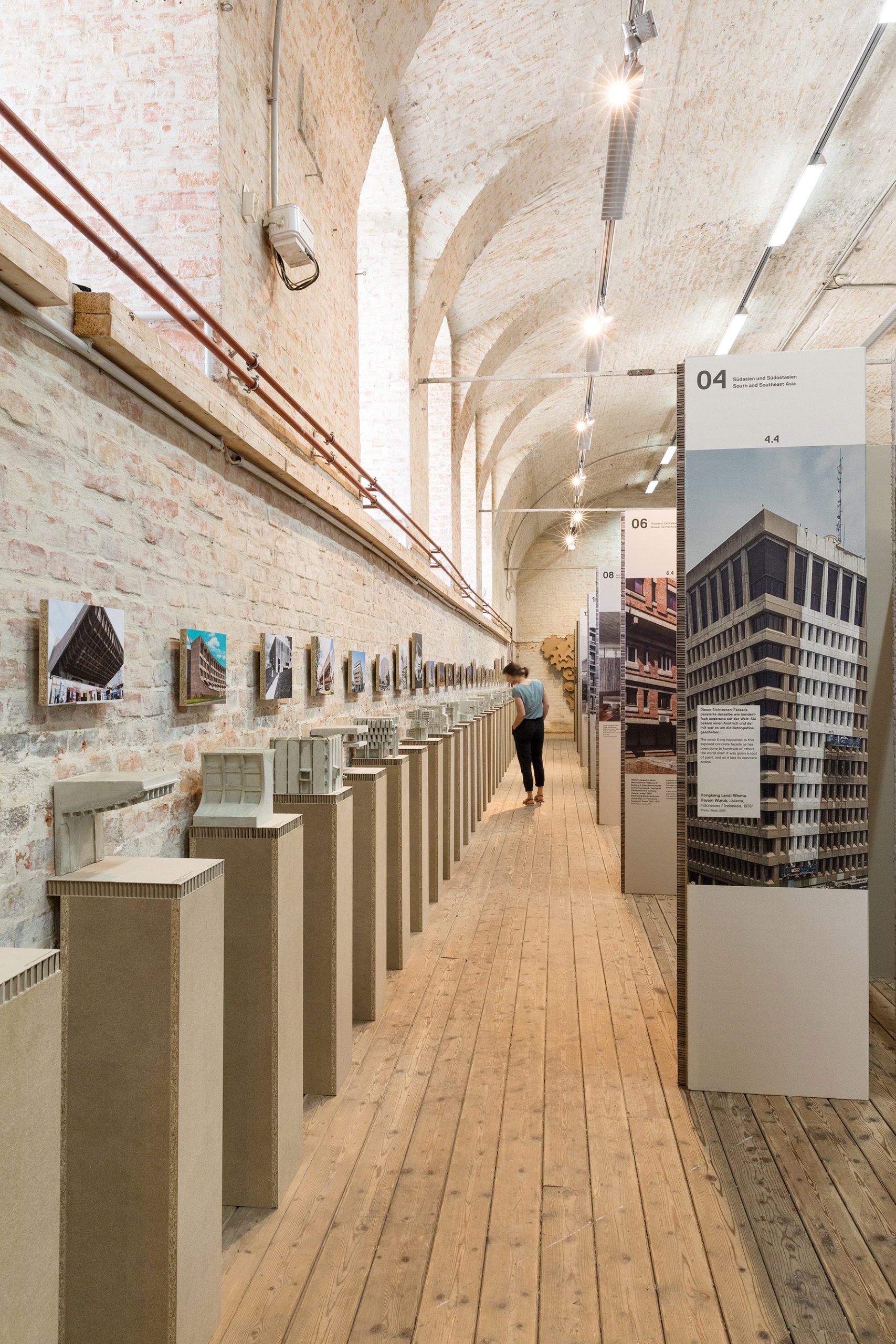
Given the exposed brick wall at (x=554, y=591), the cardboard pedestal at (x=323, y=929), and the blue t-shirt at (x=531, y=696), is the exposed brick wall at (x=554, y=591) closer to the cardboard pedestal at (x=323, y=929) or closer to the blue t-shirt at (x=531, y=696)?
the blue t-shirt at (x=531, y=696)

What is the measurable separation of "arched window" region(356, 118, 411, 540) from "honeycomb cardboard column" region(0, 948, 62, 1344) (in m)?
7.10

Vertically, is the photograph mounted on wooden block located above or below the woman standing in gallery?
above

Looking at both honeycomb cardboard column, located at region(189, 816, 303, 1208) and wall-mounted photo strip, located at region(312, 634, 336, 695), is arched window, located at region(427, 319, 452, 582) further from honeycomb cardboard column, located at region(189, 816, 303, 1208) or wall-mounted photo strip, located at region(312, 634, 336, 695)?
honeycomb cardboard column, located at region(189, 816, 303, 1208)

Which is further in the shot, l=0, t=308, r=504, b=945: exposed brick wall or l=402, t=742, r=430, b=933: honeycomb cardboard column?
l=402, t=742, r=430, b=933: honeycomb cardboard column

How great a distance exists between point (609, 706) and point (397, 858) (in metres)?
5.17

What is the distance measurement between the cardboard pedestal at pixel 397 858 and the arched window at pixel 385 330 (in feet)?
14.0

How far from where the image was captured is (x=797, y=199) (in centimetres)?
870

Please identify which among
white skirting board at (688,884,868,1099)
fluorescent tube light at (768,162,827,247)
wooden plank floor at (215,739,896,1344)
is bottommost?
wooden plank floor at (215,739,896,1344)

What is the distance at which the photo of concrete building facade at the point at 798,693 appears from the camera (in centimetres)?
317

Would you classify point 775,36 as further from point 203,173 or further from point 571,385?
point 571,385

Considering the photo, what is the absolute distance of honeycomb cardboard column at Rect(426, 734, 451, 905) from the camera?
19.4 feet

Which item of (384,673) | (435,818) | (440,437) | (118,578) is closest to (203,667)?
(118,578)

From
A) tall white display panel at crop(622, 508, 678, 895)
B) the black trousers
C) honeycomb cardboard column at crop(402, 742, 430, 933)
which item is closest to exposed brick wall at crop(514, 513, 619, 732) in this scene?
the black trousers

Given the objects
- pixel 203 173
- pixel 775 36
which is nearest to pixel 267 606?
pixel 203 173
